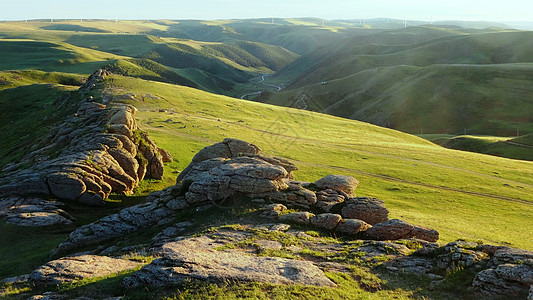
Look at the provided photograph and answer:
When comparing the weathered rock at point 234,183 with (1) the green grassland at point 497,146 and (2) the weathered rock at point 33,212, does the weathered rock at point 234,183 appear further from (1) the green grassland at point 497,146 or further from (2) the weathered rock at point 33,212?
(1) the green grassland at point 497,146

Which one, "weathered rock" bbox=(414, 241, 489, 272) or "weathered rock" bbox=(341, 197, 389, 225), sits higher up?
"weathered rock" bbox=(414, 241, 489, 272)

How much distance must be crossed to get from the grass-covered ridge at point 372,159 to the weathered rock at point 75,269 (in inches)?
1229

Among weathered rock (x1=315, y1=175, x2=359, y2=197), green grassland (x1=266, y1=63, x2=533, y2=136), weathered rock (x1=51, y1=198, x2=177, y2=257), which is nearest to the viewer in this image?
weathered rock (x1=51, y1=198, x2=177, y2=257)

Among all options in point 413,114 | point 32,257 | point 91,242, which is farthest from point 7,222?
point 413,114

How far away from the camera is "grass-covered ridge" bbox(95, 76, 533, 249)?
4603 centimetres

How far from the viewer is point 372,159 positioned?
72.4 meters

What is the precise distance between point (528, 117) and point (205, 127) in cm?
13431

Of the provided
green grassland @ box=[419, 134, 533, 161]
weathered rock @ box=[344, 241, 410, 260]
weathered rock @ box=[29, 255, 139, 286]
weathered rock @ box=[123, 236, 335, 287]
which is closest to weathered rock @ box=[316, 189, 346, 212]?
weathered rock @ box=[344, 241, 410, 260]

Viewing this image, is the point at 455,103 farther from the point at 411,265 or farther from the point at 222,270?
the point at 222,270

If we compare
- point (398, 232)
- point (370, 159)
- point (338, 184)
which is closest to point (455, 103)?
point (370, 159)

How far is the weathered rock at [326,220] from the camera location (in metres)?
32.2

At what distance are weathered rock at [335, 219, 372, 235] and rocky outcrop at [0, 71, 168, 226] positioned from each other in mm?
30942

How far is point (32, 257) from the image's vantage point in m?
32.4

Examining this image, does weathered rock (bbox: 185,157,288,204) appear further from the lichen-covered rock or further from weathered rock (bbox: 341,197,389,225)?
the lichen-covered rock
